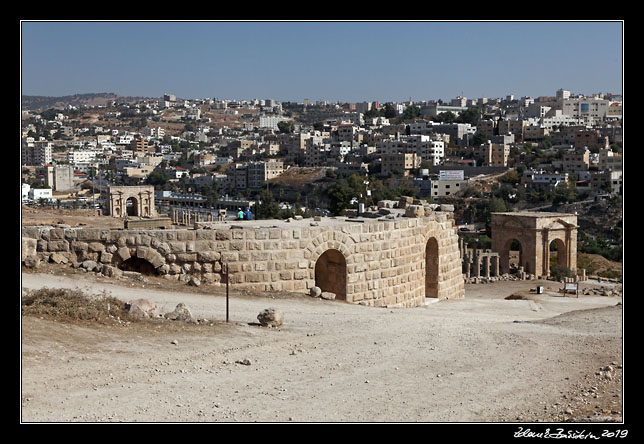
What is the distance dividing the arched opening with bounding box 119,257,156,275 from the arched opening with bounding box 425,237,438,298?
641cm

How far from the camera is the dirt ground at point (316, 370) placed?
653cm

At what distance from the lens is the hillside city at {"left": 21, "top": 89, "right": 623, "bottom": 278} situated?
70.4 metres

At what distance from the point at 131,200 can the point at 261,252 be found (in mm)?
33055

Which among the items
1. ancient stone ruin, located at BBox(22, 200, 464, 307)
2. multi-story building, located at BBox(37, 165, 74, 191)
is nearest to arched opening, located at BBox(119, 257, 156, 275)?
ancient stone ruin, located at BBox(22, 200, 464, 307)

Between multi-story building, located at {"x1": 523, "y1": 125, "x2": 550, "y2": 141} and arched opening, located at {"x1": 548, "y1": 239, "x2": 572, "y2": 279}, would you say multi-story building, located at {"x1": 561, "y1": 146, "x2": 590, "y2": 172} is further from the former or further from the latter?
arched opening, located at {"x1": 548, "y1": 239, "x2": 572, "y2": 279}

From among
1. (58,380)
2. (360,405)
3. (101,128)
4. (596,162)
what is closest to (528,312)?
(360,405)

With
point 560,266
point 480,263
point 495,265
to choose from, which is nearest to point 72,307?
point 480,263

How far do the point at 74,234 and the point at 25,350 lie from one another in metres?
5.33

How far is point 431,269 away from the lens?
17.2 m

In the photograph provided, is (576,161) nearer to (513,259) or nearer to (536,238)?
(513,259)

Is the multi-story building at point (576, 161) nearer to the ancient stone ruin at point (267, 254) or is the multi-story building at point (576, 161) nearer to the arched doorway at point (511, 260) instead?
the arched doorway at point (511, 260)

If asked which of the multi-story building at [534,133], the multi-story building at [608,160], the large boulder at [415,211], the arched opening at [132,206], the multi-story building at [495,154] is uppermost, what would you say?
the multi-story building at [534,133]

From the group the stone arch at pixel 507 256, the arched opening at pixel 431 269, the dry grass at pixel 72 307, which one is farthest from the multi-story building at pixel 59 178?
the dry grass at pixel 72 307

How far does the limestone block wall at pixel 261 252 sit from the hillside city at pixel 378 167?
32.8 m
